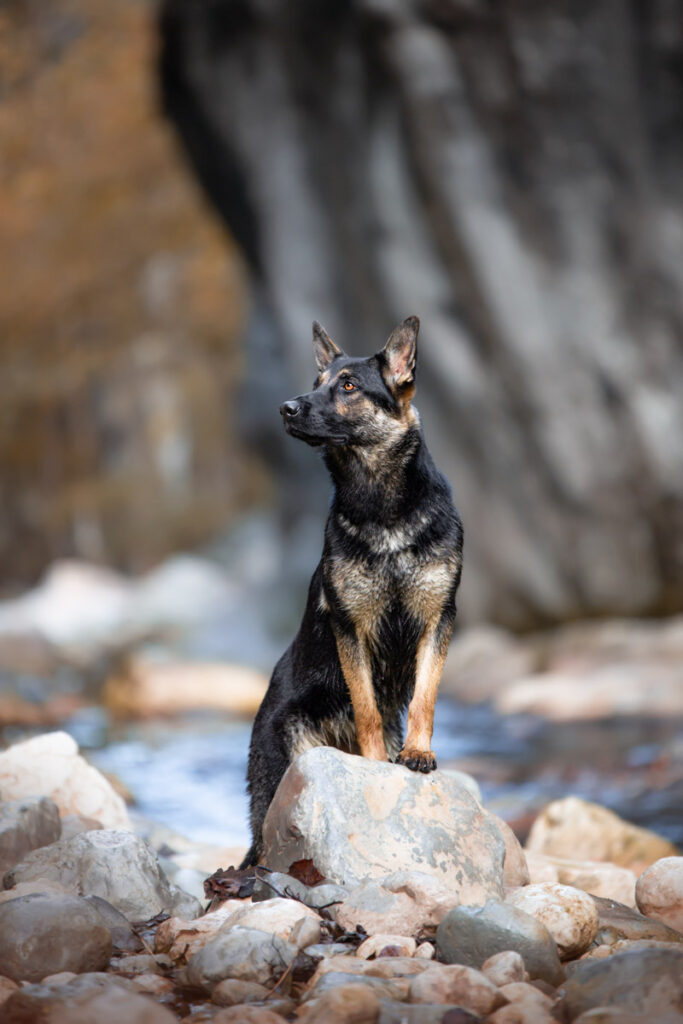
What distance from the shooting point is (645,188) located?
36.9 ft

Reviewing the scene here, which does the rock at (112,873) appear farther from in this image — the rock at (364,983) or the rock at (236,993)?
the rock at (364,983)

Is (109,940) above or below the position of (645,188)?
below

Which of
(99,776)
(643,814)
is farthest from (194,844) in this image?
(643,814)

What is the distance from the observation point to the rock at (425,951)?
9.53ft

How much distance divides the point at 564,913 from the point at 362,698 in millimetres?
953

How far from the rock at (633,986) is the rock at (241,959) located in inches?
29.4

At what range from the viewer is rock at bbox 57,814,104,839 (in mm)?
4305

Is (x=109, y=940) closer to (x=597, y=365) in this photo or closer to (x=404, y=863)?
(x=404, y=863)

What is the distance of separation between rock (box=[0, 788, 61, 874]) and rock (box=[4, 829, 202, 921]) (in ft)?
0.68

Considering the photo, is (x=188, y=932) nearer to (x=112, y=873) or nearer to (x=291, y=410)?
(x=112, y=873)

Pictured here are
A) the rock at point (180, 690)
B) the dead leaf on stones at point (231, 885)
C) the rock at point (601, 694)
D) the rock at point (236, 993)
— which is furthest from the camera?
the rock at point (180, 690)

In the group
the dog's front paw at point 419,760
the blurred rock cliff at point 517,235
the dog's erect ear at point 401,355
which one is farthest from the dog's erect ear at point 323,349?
the blurred rock cliff at point 517,235

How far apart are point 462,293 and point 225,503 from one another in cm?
1714

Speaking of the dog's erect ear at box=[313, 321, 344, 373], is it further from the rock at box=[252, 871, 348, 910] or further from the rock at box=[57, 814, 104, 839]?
the rock at box=[57, 814, 104, 839]
